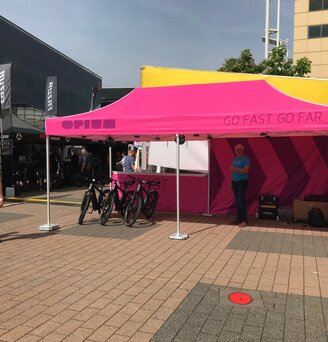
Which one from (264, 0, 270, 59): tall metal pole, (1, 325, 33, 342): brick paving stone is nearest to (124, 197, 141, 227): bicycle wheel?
(1, 325, 33, 342): brick paving stone

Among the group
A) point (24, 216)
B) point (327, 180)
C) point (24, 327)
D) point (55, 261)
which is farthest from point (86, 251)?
point (327, 180)

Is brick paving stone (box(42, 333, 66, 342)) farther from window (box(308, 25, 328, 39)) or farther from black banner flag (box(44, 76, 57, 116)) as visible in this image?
window (box(308, 25, 328, 39))

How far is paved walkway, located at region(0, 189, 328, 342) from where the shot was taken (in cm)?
395

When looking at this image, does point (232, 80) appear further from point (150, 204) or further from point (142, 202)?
point (142, 202)

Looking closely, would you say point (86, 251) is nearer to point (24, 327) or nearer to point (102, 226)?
point (102, 226)

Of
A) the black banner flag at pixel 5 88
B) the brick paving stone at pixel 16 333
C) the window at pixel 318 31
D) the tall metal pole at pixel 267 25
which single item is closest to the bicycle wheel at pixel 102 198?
the brick paving stone at pixel 16 333

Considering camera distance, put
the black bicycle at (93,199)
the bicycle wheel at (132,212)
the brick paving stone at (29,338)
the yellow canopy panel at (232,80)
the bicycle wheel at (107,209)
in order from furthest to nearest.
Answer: the yellow canopy panel at (232,80)
the black bicycle at (93,199)
the bicycle wheel at (107,209)
the bicycle wheel at (132,212)
the brick paving stone at (29,338)

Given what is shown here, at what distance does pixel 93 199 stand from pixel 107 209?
→ 471 mm

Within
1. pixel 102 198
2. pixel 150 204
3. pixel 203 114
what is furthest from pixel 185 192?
pixel 203 114

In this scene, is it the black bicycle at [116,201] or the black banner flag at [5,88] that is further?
the black banner flag at [5,88]

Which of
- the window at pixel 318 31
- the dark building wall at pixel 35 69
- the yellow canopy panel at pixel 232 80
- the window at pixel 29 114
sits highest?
the window at pixel 318 31

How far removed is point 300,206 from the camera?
31.2ft

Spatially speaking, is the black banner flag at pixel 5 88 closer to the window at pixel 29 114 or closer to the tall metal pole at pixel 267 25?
the window at pixel 29 114

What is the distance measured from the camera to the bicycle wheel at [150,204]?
33.0 feet
